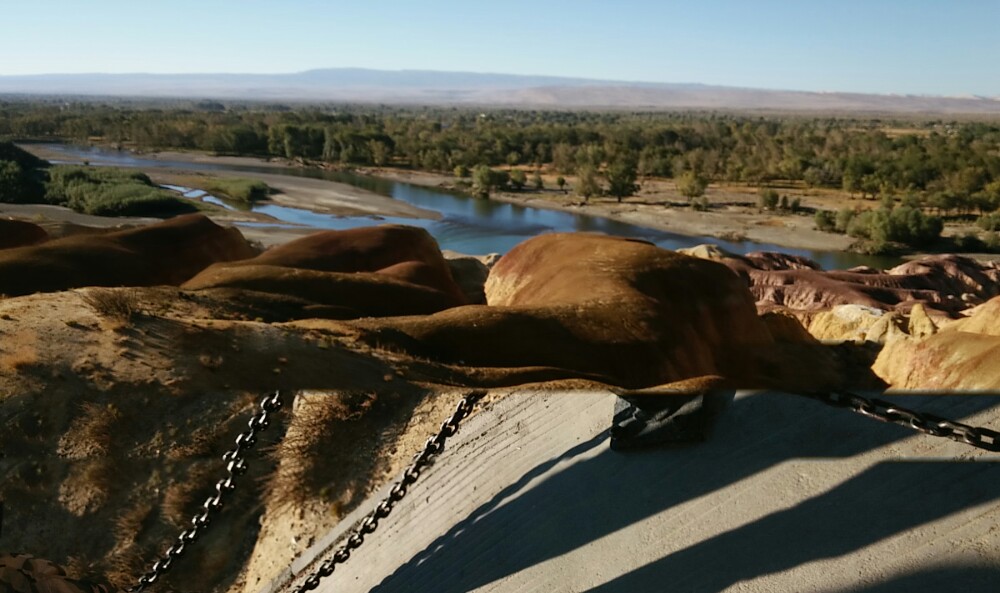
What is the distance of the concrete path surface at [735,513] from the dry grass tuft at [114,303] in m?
2.10

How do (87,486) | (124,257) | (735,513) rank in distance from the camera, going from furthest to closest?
(124,257) → (87,486) → (735,513)

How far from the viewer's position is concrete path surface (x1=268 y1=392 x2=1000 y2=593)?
213 centimetres

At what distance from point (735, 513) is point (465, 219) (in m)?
35.8

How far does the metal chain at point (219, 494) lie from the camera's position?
329 centimetres

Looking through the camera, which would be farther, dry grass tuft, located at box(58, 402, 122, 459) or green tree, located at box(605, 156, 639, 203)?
green tree, located at box(605, 156, 639, 203)

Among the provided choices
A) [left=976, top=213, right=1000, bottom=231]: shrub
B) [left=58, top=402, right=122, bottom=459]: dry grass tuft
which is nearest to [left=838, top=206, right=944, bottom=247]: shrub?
[left=976, top=213, right=1000, bottom=231]: shrub

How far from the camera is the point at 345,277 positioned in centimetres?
749

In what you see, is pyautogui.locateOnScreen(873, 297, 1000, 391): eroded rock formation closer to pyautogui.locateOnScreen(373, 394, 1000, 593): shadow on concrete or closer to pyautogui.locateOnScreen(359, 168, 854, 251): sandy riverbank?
pyautogui.locateOnScreen(373, 394, 1000, 593): shadow on concrete

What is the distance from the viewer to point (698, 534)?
98.2 inches

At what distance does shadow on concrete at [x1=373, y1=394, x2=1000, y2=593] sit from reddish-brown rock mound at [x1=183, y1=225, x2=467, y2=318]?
3.86m

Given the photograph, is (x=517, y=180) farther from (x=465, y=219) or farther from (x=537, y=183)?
(x=465, y=219)

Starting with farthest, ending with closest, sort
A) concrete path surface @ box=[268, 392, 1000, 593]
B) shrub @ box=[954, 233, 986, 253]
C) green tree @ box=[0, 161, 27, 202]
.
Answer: shrub @ box=[954, 233, 986, 253], green tree @ box=[0, 161, 27, 202], concrete path surface @ box=[268, 392, 1000, 593]

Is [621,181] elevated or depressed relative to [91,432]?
depressed

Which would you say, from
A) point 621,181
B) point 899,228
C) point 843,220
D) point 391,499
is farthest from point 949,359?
point 621,181
